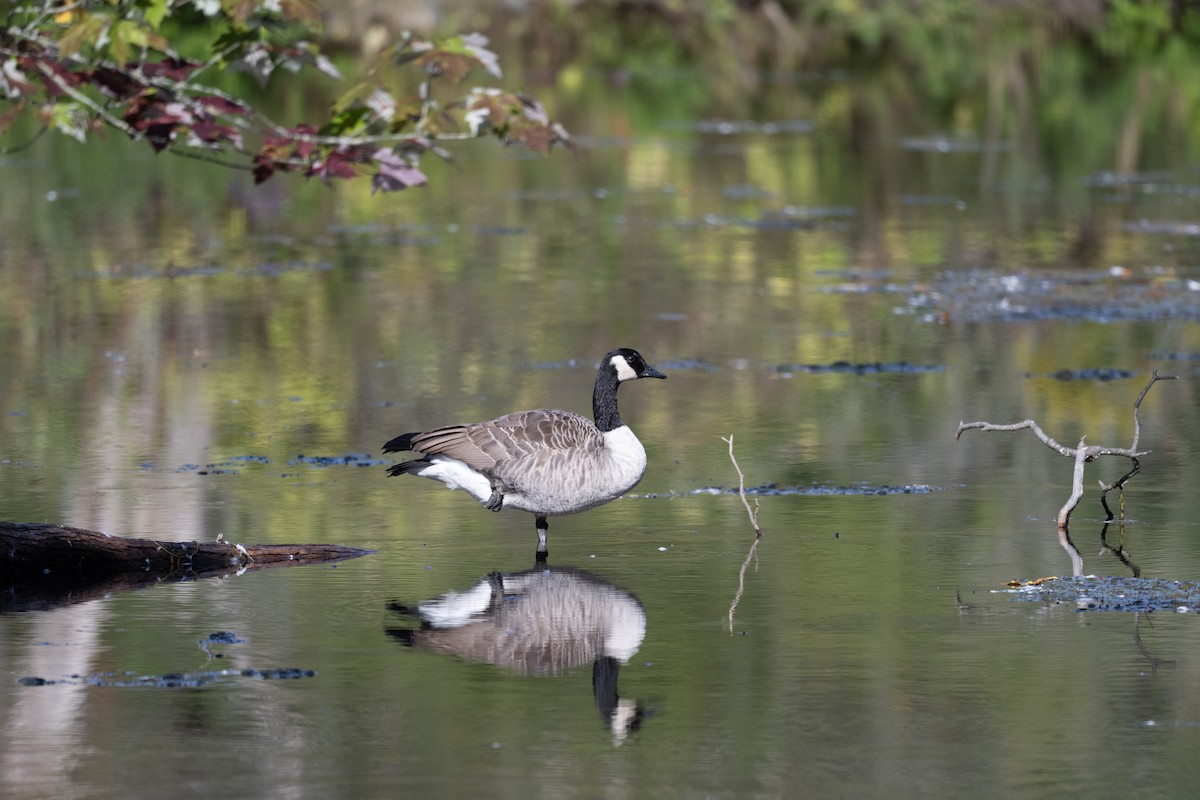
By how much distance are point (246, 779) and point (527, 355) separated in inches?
388

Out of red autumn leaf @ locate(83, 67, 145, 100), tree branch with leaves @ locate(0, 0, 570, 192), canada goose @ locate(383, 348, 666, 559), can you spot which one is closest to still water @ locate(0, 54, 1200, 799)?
canada goose @ locate(383, 348, 666, 559)

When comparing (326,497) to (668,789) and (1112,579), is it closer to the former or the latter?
(1112,579)

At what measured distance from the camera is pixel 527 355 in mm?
16750

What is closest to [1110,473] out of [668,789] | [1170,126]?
[668,789]

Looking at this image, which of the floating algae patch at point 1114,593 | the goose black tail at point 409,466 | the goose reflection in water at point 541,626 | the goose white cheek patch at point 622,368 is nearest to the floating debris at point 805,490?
the goose white cheek patch at point 622,368

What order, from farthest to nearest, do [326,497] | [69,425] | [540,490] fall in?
[69,425]
[326,497]
[540,490]

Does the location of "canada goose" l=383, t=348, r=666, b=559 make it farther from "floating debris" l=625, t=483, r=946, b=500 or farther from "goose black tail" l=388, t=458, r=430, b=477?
"floating debris" l=625, t=483, r=946, b=500

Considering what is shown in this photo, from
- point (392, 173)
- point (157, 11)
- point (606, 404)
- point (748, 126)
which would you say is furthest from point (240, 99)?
point (748, 126)

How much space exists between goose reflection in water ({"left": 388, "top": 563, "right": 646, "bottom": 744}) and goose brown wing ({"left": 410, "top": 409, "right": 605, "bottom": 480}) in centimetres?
64

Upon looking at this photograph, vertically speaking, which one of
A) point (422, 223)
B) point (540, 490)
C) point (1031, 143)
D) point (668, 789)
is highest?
point (1031, 143)

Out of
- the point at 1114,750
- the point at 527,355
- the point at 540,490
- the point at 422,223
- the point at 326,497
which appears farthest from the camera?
the point at 422,223

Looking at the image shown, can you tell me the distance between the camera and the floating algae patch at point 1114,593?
926 cm

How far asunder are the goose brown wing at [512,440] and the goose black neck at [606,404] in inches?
5.4

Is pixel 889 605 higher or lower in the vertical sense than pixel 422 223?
lower
